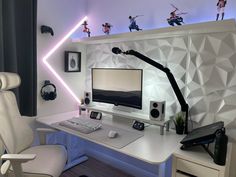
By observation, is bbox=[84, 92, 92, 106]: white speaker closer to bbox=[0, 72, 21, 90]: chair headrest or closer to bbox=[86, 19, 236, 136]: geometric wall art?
bbox=[86, 19, 236, 136]: geometric wall art

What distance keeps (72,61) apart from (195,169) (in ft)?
6.00

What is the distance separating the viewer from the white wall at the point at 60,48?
209cm

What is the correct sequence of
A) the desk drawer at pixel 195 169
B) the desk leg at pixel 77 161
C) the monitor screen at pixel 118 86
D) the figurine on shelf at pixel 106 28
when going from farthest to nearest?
the desk leg at pixel 77 161
the figurine on shelf at pixel 106 28
the monitor screen at pixel 118 86
the desk drawer at pixel 195 169

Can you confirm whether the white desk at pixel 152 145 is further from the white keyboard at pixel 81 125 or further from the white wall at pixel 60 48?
the white wall at pixel 60 48

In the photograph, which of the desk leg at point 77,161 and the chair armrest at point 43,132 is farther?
the desk leg at point 77,161

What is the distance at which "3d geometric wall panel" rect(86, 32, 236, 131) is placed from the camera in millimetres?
1529

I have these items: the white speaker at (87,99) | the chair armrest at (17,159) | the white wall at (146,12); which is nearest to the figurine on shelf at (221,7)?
the white wall at (146,12)

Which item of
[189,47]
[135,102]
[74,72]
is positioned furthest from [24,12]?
[189,47]

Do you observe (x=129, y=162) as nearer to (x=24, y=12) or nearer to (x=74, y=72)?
(x=74, y=72)

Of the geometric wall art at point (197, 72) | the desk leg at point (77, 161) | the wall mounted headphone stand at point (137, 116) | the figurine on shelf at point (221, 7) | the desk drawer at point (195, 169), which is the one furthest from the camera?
the desk leg at point (77, 161)

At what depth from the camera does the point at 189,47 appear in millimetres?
1717

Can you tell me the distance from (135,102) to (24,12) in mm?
1461

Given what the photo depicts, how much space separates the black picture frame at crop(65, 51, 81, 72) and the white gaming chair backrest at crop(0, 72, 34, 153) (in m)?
0.78

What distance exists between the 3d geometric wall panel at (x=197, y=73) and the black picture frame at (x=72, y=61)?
735mm
